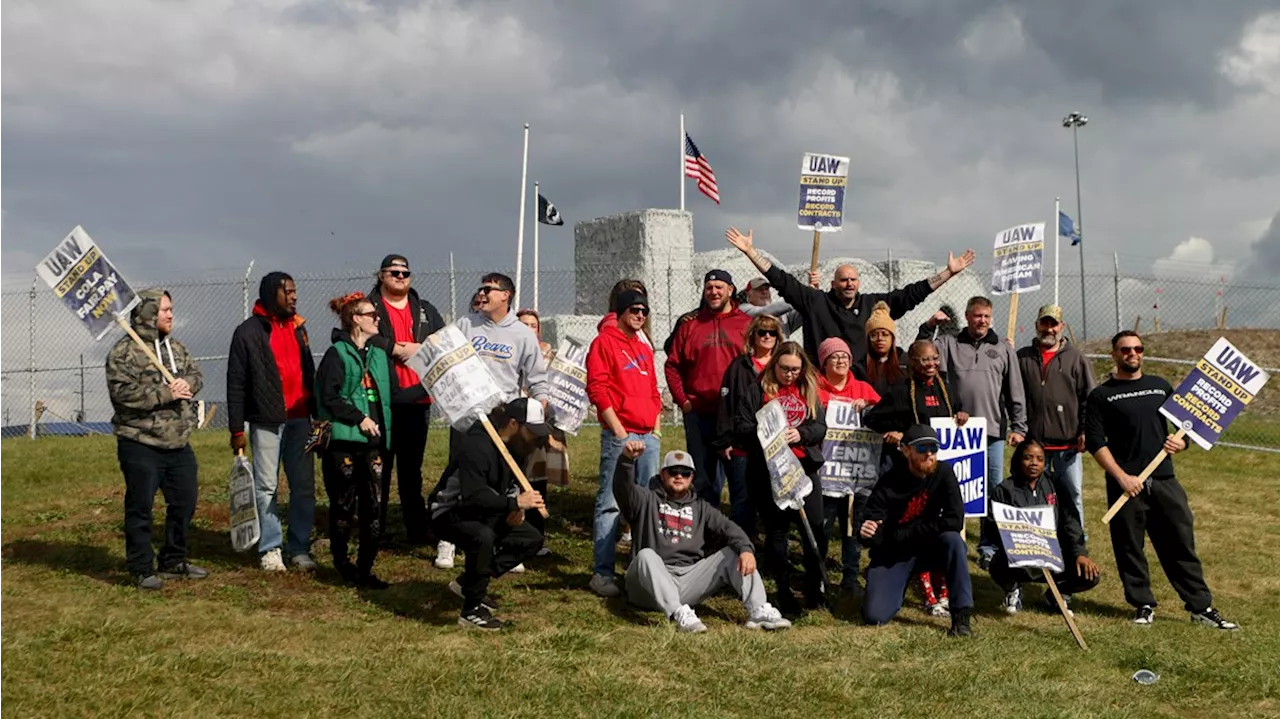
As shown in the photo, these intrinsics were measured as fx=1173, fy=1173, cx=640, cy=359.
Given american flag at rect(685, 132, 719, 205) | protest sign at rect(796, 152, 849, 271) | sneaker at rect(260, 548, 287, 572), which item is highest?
american flag at rect(685, 132, 719, 205)

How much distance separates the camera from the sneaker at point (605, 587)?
7.80 meters

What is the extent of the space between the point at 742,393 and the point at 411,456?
2635mm

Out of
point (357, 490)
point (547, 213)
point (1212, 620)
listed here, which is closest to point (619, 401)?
point (357, 490)

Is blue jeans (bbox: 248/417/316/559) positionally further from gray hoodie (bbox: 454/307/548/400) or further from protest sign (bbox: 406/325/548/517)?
protest sign (bbox: 406/325/548/517)

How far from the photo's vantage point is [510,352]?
787 cm

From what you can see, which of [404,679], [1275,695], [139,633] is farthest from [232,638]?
[1275,695]

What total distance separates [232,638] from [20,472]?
325 inches

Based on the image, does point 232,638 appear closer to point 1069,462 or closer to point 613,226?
point 1069,462

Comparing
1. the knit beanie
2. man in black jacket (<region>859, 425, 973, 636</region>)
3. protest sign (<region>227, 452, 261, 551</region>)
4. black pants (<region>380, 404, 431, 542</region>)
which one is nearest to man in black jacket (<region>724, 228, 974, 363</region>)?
the knit beanie

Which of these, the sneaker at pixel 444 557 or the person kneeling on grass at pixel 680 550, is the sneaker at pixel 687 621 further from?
the sneaker at pixel 444 557

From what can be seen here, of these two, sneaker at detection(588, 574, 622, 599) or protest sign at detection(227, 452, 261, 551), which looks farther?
protest sign at detection(227, 452, 261, 551)

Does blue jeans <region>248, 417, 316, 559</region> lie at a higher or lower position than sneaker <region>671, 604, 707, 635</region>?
higher

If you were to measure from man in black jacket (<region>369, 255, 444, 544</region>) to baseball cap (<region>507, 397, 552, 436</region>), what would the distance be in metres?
1.39

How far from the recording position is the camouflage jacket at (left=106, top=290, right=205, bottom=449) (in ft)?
25.5
